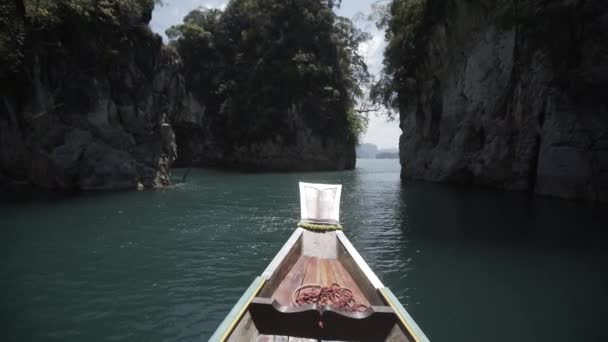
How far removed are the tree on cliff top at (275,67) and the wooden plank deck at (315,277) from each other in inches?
1514

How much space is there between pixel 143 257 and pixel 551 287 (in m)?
9.23

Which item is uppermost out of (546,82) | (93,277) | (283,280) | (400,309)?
(546,82)

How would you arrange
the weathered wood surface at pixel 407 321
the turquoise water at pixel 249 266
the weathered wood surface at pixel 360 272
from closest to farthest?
the weathered wood surface at pixel 407 321 → the weathered wood surface at pixel 360 272 → the turquoise water at pixel 249 266

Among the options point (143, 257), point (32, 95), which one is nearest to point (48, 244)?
point (143, 257)

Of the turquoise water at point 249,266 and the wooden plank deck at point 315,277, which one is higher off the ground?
the wooden plank deck at point 315,277

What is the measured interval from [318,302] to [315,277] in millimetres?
1264

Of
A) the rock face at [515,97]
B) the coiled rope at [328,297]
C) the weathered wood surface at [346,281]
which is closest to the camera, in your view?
the coiled rope at [328,297]

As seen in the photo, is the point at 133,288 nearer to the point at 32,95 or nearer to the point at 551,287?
the point at 551,287

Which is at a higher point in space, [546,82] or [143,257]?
[546,82]

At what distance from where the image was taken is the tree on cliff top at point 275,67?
1731 inches

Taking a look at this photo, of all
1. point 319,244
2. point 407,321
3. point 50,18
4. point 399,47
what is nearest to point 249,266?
point 319,244

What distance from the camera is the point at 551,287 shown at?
661cm

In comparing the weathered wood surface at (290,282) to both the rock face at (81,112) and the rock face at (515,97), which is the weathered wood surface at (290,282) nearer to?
the rock face at (515,97)

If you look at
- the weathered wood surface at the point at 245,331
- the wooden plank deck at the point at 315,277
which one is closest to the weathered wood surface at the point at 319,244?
the wooden plank deck at the point at 315,277
